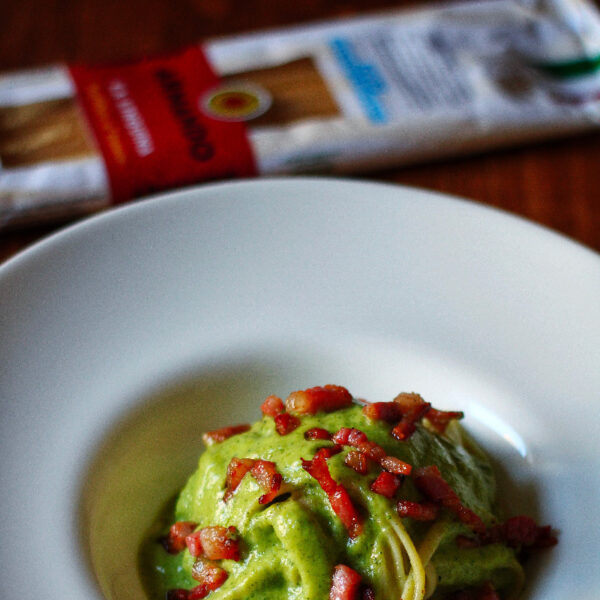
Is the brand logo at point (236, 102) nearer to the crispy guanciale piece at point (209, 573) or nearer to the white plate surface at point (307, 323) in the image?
the white plate surface at point (307, 323)

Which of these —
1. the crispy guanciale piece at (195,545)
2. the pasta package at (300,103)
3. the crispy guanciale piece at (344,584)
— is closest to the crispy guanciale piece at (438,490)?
the crispy guanciale piece at (344,584)

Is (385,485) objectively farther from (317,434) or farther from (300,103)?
(300,103)

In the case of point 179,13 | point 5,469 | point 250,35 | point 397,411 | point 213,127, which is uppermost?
point 179,13

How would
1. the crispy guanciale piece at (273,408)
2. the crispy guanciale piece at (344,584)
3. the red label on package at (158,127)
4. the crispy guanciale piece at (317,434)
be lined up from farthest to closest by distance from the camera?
the red label on package at (158,127)
the crispy guanciale piece at (273,408)
the crispy guanciale piece at (317,434)
the crispy guanciale piece at (344,584)

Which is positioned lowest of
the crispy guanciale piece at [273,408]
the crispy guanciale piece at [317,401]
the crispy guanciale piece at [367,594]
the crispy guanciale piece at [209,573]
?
the crispy guanciale piece at [367,594]

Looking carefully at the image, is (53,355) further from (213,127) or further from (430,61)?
(430,61)

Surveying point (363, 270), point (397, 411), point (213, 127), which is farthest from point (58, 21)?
point (397, 411)

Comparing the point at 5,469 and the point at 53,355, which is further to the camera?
the point at 53,355
